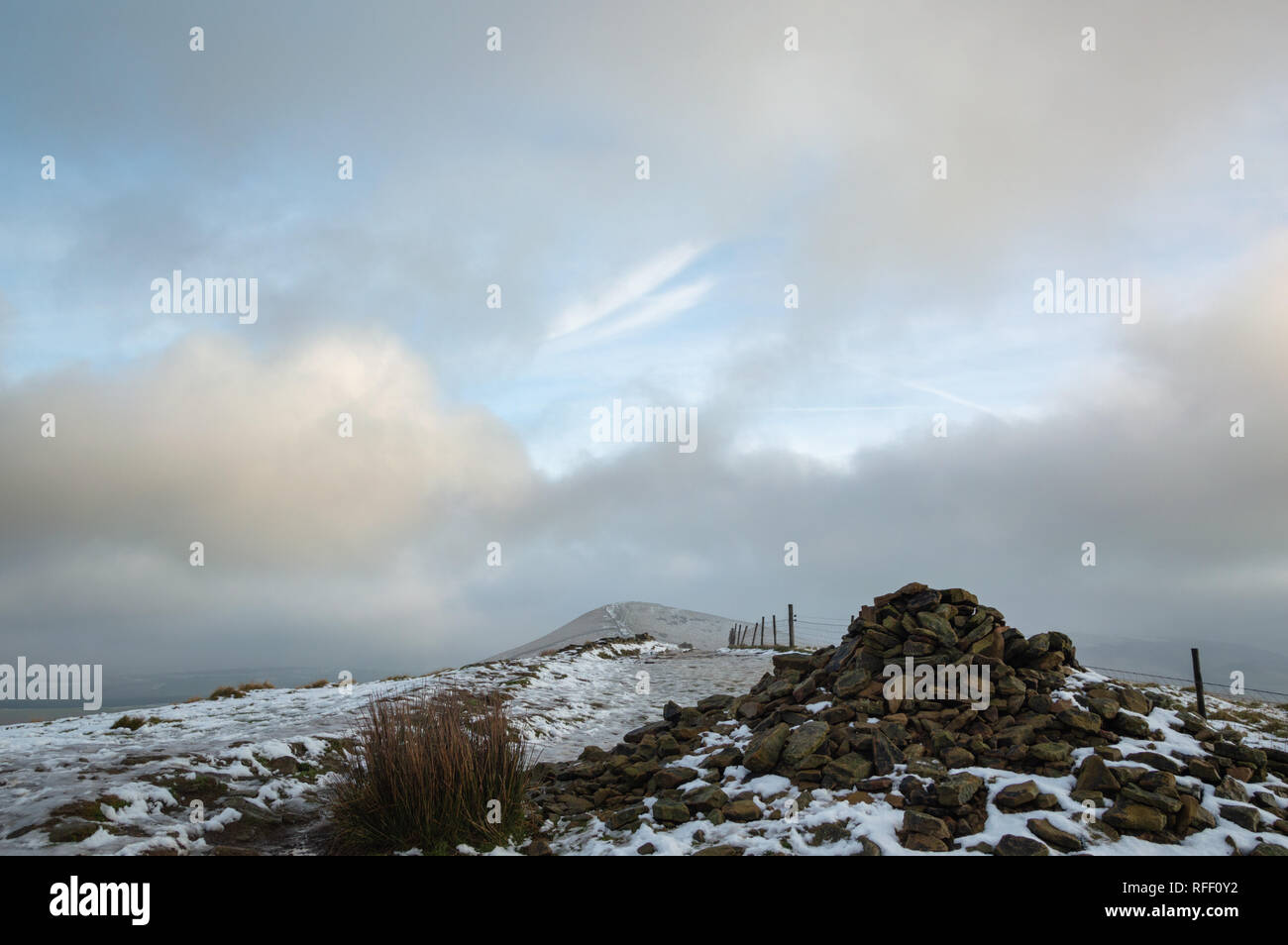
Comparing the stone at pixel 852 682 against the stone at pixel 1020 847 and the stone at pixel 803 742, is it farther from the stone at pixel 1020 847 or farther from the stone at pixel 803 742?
the stone at pixel 1020 847

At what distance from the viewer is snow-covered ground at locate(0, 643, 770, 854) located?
7.52m

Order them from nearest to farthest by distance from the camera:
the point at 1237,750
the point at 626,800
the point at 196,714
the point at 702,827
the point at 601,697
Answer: the point at 702,827 → the point at 1237,750 → the point at 626,800 → the point at 196,714 → the point at 601,697

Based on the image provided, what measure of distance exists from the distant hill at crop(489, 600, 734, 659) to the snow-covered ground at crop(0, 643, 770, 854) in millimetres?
23751

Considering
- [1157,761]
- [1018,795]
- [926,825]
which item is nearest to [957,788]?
[1018,795]

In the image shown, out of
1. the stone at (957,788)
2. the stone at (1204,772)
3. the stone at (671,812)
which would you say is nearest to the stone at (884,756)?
the stone at (957,788)

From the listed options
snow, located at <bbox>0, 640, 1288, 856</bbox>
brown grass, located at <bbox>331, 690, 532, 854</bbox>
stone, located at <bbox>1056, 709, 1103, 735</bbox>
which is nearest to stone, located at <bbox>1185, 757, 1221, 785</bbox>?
snow, located at <bbox>0, 640, 1288, 856</bbox>

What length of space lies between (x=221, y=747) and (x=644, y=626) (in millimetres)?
41865

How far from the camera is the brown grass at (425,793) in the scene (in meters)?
7.61

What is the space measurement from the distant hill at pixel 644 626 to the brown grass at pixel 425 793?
34.5 metres
